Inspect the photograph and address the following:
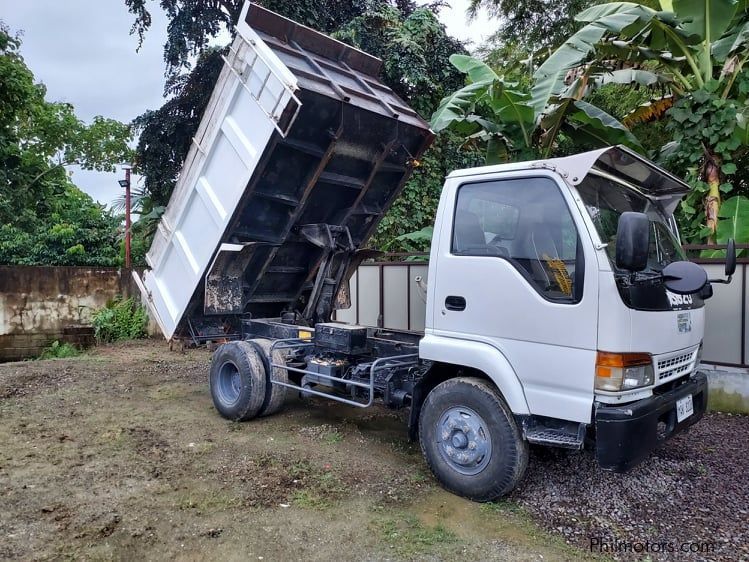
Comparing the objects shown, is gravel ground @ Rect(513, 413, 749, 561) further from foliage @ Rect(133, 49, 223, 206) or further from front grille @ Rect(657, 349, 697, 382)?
foliage @ Rect(133, 49, 223, 206)

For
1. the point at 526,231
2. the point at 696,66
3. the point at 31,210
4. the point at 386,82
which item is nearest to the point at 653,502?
the point at 526,231

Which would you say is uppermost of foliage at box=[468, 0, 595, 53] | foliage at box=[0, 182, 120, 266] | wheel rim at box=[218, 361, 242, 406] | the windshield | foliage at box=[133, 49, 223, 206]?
foliage at box=[468, 0, 595, 53]

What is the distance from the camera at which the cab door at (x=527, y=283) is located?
10.2 feet

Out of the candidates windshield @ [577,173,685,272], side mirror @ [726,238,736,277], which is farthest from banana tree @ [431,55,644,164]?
Result: side mirror @ [726,238,736,277]

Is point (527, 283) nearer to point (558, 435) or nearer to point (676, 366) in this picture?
point (558, 435)

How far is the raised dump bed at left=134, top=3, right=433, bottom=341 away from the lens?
459 centimetres

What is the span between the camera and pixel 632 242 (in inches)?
111

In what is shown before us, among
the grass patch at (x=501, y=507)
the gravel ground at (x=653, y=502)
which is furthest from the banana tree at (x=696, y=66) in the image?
the grass patch at (x=501, y=507)

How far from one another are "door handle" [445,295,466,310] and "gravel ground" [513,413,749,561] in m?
1.34

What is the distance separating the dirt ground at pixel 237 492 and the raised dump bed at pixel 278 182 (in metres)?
1.24

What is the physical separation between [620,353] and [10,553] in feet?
11.7

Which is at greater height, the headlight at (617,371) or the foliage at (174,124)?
the foliage at (174,124)

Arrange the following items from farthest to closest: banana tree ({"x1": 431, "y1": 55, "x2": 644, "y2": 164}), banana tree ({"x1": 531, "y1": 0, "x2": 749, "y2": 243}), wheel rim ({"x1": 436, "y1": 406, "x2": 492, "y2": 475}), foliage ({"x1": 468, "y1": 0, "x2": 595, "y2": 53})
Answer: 1. foliage ({"x1": 468, "y1": 0, "x2": 595, "y2": 53})
2. banana tree ({"x1": 431, "y1": 55, "x2": 644, "y2": 164})
3. banana tree ({"x1": 531, "y1": 0, "x2": 749, "y2": 243})
4. wheel rim ({"x1": 436, "y1": 406, "x2": 492, "y2": 475})

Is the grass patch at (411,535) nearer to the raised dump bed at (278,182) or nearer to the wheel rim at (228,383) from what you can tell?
the wheel rim at (228,383)
